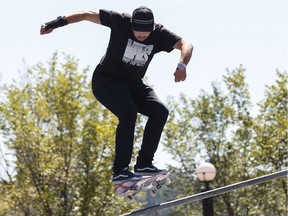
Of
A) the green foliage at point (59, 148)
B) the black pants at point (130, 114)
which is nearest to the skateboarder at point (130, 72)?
the black pants at point (130, 114)

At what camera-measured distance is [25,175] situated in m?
21.0

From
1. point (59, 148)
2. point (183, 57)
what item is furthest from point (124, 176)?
point (59, 148)

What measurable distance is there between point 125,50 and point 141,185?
5.12ft

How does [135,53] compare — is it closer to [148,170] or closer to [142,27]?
[142,27]

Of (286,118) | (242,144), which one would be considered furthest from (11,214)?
(286,118)

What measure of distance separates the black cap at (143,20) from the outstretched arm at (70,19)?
1.36ft

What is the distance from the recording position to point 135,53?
5.71 meters

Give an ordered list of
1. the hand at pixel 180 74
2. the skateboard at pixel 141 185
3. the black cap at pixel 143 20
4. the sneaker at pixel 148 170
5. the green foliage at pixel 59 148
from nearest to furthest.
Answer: the hand at pixel 180 74
the black cap at pixel 143 20
the skateboard at pixel 141 185
the sneaker at pixel 148 170
the green foliage at pixel 59 148

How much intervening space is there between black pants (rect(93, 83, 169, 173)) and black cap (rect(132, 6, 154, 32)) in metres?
0.73

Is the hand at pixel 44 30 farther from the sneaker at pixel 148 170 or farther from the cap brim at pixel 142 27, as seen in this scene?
the sneaker at pixel 148 170

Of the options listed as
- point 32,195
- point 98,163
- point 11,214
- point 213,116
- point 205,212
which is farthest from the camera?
point 213,116

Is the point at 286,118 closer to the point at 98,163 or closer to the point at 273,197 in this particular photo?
the point at 273,197

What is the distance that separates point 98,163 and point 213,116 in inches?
345

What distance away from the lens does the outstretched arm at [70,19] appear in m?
5.60
